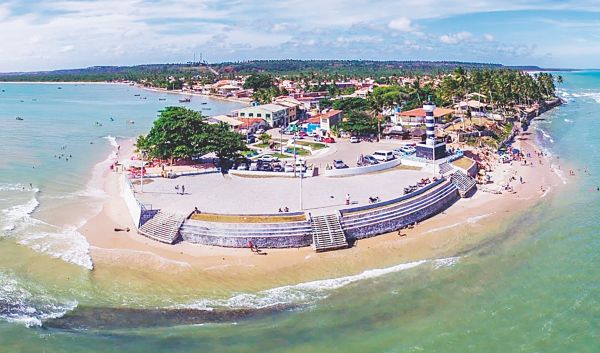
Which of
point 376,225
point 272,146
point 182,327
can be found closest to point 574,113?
point 272,146

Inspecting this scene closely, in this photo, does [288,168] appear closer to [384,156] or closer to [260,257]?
[384,156]

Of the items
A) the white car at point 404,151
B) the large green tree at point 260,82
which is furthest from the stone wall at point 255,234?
the large green tree at point 260,82

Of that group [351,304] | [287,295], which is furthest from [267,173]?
[351,304]

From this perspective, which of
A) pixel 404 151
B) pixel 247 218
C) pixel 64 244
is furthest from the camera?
pixel 404 151

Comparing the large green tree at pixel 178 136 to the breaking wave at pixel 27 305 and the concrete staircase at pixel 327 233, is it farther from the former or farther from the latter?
the breaking wave at pixel 27 305

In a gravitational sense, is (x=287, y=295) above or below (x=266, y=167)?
below
